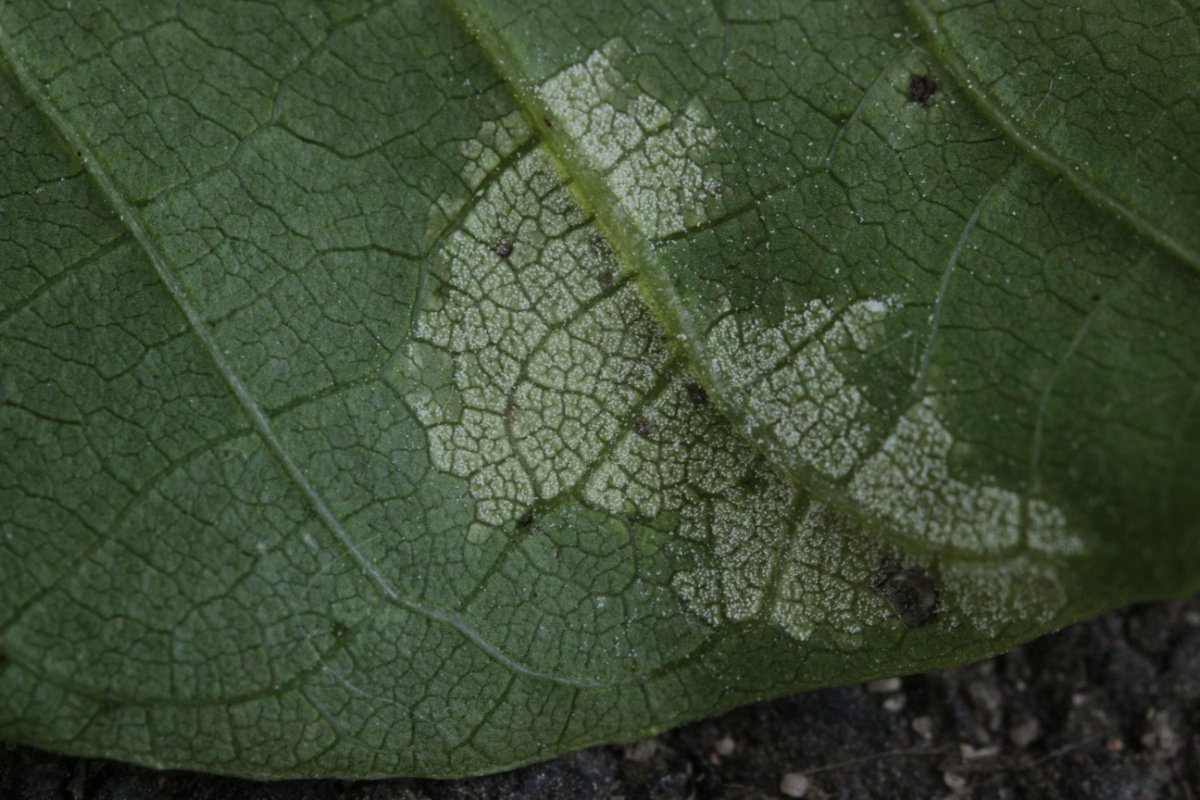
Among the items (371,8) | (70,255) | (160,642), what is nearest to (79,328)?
(70,255)

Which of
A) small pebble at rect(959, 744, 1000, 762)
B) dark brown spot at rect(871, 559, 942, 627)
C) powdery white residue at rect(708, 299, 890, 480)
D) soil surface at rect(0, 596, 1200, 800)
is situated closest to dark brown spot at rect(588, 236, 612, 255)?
powdery white residue at rect(708, 299, 890, 480)

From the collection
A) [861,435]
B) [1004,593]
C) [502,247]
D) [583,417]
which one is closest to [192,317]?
[502,247]

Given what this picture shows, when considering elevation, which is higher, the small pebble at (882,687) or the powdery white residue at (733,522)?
the powdery white residue at (733,522)

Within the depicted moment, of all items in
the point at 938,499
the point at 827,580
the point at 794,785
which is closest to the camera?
the point at 938,499

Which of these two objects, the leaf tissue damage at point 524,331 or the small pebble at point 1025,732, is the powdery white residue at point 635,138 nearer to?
the leaf tissue damage at point 524,331

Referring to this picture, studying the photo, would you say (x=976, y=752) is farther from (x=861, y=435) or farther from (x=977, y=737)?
(x=861, y=435)

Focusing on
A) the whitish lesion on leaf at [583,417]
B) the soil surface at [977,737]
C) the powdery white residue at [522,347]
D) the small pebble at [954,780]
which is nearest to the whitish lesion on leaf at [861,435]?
the whitish lesion on leaf at [583,417]
